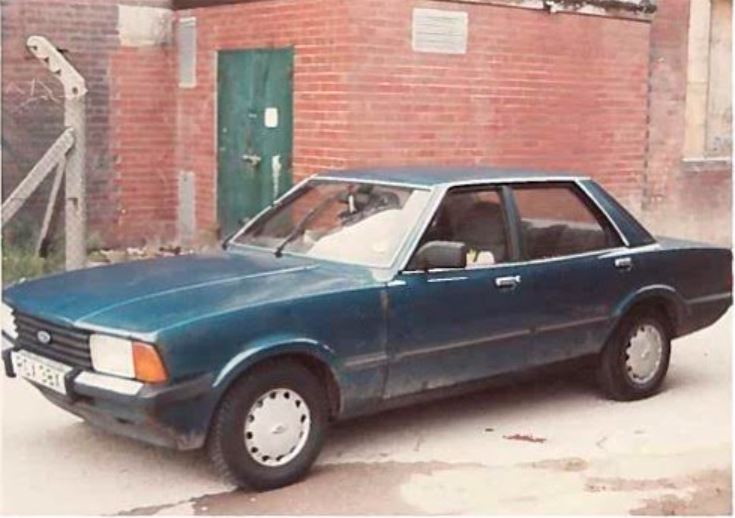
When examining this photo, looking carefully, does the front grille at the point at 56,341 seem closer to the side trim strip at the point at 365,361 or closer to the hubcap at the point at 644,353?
the side trim strip at the point at 365,361

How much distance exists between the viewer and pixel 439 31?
33.7 ft

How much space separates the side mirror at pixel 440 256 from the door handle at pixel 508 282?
0.35m

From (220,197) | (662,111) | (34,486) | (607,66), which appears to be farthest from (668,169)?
(34,486)

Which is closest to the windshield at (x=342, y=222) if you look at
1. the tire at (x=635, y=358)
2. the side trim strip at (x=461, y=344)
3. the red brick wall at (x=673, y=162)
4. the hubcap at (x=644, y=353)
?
the side trim strip at (x=461, y=344)

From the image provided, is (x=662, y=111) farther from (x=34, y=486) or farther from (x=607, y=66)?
(x=34, y=486)

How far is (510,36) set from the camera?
1078cm

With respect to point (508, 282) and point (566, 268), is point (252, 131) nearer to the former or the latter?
point (566, 268)

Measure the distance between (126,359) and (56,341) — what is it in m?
0.53

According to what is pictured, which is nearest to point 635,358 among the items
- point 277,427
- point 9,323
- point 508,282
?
point 508,282

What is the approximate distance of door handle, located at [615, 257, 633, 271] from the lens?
22.8 feet

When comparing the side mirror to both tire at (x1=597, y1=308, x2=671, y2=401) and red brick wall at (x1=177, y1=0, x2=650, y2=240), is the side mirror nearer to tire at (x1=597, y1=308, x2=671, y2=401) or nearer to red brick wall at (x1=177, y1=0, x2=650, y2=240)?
tire at (x1=597, y1=308, x2=671, y2=401)

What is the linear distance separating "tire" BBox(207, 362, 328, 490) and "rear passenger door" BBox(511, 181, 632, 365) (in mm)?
1519

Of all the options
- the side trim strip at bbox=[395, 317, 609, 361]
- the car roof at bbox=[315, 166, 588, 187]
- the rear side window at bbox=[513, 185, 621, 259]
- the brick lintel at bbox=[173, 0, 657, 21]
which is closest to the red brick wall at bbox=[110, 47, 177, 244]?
the brick lintel at bbox=[173, 0, 657, 21]

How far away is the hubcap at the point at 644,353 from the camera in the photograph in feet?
23.4
